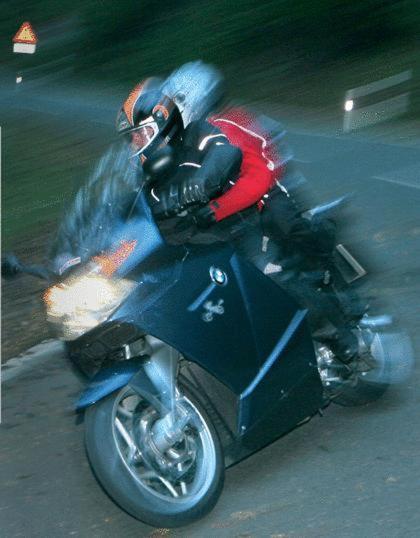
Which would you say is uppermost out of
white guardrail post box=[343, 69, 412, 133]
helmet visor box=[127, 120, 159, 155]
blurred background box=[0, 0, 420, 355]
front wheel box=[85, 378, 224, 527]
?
helmet visor box=[127, 120, 159, 155]

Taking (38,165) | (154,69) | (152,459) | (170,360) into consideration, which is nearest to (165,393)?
(170,360)

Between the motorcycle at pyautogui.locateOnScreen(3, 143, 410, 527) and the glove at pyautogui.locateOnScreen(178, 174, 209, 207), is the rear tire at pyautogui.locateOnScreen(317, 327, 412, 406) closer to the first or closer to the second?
the motorcycle at pyautogui.locateOnScreen(3, 143, 410, 527)

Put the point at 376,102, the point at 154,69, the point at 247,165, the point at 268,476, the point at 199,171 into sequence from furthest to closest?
the point at 154,69, the point at 376,102, the point at 268,476, the point at 247,165, the point at 199,171

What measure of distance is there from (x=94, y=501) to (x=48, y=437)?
0.90 metres

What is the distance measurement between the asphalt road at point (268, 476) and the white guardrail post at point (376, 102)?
21.4ft

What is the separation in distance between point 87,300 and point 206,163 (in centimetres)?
74

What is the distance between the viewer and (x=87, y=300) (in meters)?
4.61

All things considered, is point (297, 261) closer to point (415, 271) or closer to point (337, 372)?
point (337, 372)

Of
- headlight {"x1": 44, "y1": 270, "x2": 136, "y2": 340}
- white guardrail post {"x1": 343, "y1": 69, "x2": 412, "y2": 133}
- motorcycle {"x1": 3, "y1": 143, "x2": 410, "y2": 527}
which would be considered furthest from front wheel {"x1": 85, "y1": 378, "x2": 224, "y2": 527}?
white guardrail post {"x1": 343, "y1": 69, "x2": 412, "y2": 133}

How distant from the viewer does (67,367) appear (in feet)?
23.6

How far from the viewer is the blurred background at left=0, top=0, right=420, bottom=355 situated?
528 inches

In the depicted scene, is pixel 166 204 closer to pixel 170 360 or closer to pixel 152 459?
pixel 170 360

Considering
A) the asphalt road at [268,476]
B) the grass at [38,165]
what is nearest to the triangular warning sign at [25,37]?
the grass at [38,165]

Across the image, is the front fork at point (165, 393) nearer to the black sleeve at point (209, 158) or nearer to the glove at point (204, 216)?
the glove at point (204, 216)
